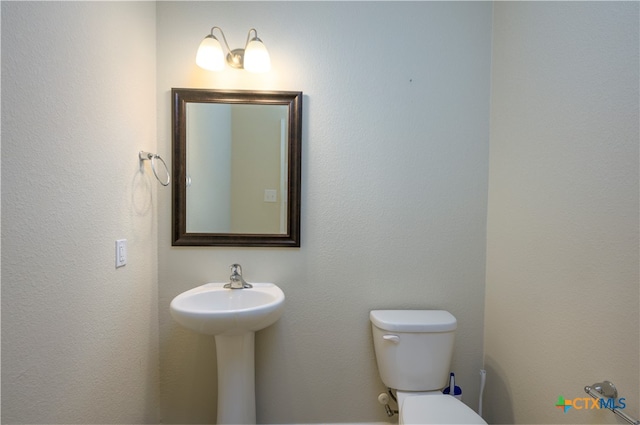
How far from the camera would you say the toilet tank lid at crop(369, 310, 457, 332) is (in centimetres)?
126

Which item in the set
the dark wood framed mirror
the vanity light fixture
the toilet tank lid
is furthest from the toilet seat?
the vanity light fixture

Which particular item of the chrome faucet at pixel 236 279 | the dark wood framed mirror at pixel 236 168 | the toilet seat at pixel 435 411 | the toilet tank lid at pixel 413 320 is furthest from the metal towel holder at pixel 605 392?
the chrome faucet at pixel 236 279

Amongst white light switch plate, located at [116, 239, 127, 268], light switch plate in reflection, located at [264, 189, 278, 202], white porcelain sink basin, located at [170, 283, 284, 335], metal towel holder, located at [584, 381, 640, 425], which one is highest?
light switch plate in reflection, located at [264, 189, 278, 202]

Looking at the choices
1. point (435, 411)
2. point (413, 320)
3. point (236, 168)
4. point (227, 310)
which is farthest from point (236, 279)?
point (435, 411)

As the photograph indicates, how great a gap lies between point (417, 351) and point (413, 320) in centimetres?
14

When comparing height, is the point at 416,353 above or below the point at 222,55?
below

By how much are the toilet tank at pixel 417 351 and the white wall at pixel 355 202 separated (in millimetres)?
181

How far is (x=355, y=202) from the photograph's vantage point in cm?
144

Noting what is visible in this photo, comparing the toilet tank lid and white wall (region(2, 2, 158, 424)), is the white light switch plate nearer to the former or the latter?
white wall (region(2, 2, 158, 424))

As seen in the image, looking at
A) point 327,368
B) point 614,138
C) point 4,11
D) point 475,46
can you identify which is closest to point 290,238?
point 327,368

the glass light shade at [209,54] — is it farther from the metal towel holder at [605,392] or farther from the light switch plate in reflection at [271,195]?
the metal towel holder at [605,392]

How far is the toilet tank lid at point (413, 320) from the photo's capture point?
126 centimetres

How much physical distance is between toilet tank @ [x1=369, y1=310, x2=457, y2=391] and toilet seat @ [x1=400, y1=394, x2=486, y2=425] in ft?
0.35

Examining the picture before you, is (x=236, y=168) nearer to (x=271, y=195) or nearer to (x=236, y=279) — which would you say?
(x=271, y=195)
